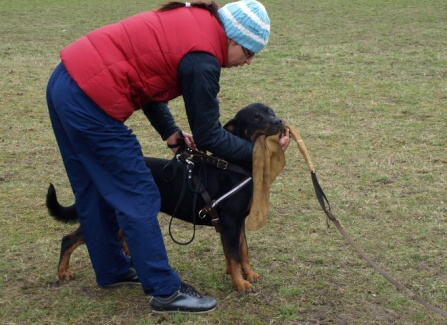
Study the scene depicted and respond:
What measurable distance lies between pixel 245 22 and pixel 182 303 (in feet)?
4.96

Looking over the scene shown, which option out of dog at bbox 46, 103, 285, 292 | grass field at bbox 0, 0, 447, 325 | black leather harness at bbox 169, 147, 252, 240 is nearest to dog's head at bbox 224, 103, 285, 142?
dog at bbox 46, 103, 285, 292

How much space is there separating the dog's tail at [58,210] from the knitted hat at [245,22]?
160cm

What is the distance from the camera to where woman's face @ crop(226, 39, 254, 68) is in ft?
12.0

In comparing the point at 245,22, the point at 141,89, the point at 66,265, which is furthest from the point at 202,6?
the point at 66,265

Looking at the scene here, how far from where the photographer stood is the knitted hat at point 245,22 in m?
3.58

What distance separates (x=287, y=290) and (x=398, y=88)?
5.63m

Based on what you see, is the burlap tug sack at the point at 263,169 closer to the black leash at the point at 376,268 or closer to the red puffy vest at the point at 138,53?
the black leash at the point at 376,268

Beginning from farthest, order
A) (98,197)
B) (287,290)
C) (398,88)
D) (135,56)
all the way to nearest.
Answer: (398,88)
(287,290)
(98,197)
(135,56)

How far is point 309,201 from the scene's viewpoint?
18.6 ft

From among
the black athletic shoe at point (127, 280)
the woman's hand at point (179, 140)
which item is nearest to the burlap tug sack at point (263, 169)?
the woman's hand at point (179, 140)

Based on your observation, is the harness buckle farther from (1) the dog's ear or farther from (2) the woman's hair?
(2) the woman's hair

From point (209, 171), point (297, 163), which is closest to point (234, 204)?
point (209, 171)

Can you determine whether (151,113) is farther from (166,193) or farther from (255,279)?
(255,279)

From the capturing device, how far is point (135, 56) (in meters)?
3.55
